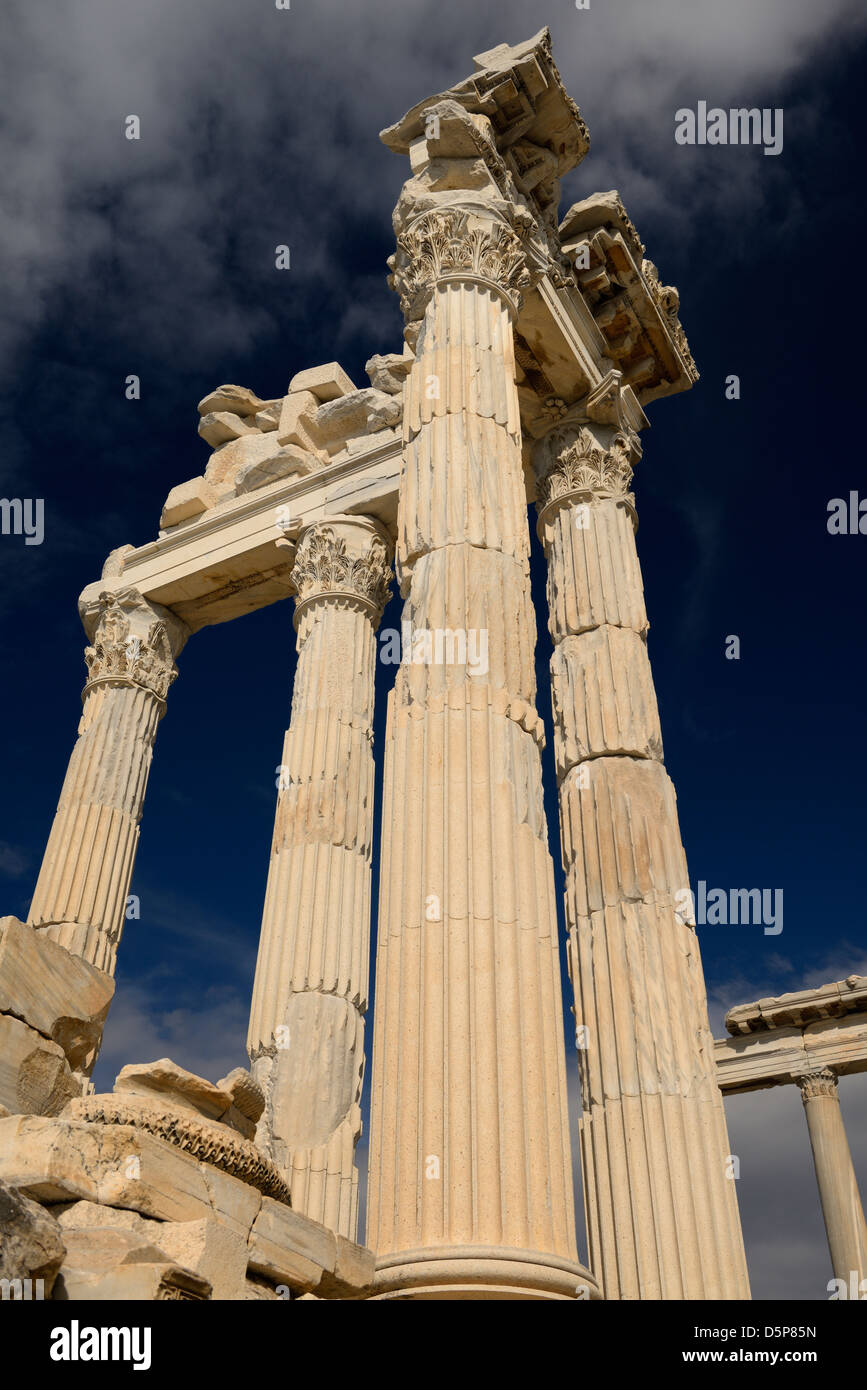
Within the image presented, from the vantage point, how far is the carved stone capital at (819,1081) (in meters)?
30.9

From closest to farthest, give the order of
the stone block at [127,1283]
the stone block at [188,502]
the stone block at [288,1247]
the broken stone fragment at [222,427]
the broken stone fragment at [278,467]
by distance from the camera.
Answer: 1. the stone block at [127,1283]
2. the stone block at [288,1247]
3. the broken stone fragment at [278,467]
4. the stone block at [188,502]
5. the broken stone fragment at [222,427]

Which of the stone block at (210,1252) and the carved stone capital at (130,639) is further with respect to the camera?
the carved stone capital at (130,639)

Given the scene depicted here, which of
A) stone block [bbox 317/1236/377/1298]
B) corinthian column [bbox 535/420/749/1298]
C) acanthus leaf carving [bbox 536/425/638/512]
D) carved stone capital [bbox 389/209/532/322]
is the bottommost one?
stone block [bbox 317/1236/377/1298]

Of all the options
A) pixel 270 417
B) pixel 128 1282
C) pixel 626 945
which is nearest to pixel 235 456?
pixel 270 417

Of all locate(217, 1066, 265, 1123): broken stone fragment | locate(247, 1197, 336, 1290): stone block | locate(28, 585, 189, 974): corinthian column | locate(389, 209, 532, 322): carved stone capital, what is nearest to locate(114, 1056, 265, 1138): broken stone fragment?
locate(217, 1066, 265, 1123): broken stone fragment

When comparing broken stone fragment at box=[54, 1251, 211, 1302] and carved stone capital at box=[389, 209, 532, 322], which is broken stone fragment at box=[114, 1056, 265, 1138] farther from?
carved stone capital at box=[389, 209, 532, 322]

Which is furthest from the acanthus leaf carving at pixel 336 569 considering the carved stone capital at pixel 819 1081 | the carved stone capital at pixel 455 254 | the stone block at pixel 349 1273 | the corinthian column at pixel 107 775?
the carved stone capital at pixel 819 1081

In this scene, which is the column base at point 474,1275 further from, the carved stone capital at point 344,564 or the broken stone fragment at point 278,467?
the broken stone fragment at point 278,467

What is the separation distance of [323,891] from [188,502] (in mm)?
11284

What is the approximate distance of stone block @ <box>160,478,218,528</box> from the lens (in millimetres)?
25172

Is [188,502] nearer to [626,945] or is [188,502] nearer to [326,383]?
[326,383]

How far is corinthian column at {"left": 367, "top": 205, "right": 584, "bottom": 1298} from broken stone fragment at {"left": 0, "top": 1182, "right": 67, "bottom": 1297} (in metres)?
3.14

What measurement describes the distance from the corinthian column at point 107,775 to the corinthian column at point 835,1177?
20.5m

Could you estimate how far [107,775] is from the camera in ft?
71.2
